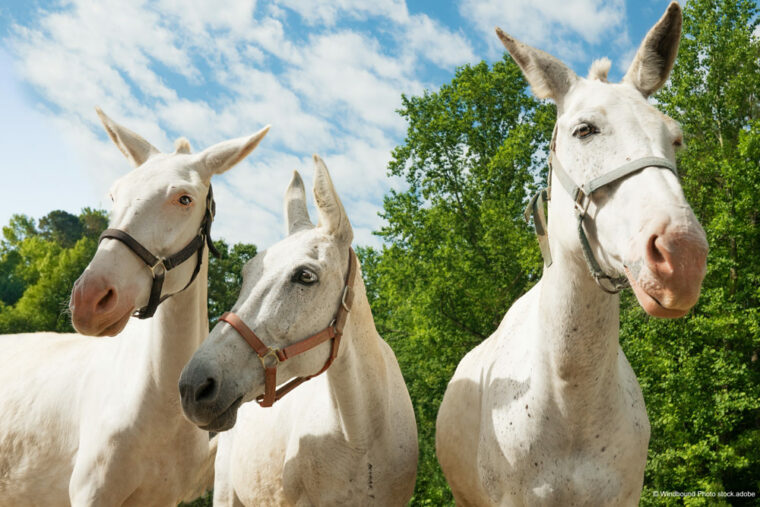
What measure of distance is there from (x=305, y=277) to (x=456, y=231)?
16556mm

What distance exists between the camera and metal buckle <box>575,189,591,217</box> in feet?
8.13

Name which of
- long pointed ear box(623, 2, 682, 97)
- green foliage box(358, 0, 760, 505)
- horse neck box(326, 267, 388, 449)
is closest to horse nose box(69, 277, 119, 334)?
horse neck box(326, 267, 388, 449)

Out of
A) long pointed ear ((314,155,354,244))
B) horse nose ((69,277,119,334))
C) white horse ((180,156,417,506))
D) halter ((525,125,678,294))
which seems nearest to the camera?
halter ((525,125,678,294))

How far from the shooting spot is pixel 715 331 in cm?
1549

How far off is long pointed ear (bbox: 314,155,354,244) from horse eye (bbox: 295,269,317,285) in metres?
0.40

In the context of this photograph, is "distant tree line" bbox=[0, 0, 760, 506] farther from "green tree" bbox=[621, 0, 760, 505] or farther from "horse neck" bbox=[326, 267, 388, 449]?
"horse neck" bbox=[326, 267, 388, 449]

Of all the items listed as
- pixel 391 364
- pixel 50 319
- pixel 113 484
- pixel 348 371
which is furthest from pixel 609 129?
pixel 50 319

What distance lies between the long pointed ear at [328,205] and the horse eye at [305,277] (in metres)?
0.40

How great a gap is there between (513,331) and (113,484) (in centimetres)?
275

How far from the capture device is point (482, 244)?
18453 mm

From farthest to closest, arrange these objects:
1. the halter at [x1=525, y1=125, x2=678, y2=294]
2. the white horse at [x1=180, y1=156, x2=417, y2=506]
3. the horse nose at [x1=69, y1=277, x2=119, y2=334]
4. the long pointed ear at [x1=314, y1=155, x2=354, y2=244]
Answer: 1. the long pointed ear at [x1=314, y1=155, x2=354, y2=244]
2. the horse nose at [x1=69, y1=277, x2=119, y2=334]
3. the white horse at [x1=180, y1=156, x2=417, y2=506]
4. the halter at [x1=525, y1=125, x2=678, y2=294]

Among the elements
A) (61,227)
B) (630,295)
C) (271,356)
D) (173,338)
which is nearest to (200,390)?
(271,356)

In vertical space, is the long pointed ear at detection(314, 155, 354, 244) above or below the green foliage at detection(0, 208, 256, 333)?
above

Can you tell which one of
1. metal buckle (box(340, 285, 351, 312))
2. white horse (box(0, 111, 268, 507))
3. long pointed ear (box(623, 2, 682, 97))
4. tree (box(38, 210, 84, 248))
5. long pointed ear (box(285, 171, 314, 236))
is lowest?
tree (box(38, 210, 84, 248))
